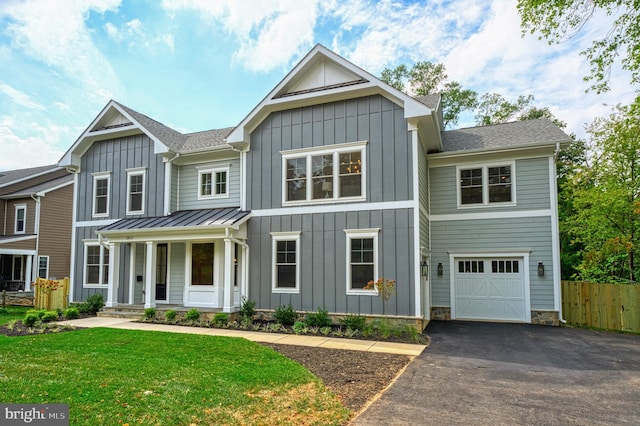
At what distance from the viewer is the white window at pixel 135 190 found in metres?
14.8

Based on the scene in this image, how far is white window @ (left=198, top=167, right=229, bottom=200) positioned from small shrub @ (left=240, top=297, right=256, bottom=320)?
13.1 ft

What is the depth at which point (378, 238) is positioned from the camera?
10992mm

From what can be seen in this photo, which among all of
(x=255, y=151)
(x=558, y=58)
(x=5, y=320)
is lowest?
(x=5, y=320)

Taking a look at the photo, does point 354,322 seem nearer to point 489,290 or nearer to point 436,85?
point 489,290

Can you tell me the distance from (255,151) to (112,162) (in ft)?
21.2

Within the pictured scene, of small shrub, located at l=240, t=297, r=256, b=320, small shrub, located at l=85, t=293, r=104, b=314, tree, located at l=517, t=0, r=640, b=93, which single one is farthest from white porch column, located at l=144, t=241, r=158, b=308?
tree, located at l=517, t=0, r=640, b=93

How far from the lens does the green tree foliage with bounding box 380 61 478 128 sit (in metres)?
24.6

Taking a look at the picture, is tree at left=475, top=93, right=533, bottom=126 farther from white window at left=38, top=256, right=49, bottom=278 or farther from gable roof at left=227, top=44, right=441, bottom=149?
white window at left=38, top=256, right=49, bottom=278

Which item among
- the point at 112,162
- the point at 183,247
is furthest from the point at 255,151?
the point at 112,162

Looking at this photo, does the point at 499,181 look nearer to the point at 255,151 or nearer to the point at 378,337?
the point at 378,337

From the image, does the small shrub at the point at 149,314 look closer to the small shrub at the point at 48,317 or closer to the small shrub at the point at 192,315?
the small shrub at the point at 192,315

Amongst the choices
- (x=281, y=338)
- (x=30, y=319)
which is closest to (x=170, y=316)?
(x=30, y=319)

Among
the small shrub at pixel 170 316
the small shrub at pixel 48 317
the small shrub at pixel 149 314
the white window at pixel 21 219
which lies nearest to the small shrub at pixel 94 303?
the small shrub at pixel 48 317

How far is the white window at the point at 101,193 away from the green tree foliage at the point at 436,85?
1723 cm
